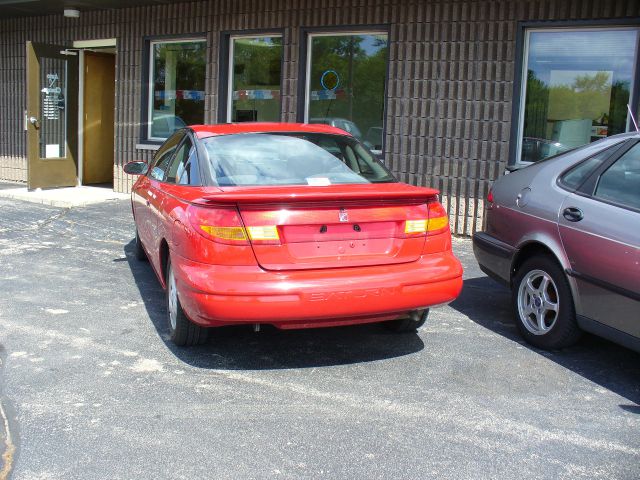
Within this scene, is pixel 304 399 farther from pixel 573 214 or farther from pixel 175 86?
pixel 175 86

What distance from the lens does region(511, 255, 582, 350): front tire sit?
4793 millimetres

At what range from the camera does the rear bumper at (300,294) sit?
4.21m

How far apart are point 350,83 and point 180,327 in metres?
6.41

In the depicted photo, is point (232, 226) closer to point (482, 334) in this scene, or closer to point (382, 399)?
point (382, 399)

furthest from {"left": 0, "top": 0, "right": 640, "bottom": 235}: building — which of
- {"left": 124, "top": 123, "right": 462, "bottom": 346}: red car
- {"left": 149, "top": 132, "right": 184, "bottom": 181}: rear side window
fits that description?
{"left": 124, "top": 123, "right": 462, "bottom": 346}: red car

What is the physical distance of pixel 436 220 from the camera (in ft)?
15.5

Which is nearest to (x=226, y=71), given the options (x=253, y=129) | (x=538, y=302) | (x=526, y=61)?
(x=526, y=61)

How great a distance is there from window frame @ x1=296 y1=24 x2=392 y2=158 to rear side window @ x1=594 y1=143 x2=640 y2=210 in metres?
5.35

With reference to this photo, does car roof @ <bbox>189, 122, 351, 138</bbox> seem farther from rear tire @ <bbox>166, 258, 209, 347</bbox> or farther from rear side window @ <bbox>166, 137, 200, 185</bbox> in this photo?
rear tire @ <bbox>166, 258, 209, 347</bbox>

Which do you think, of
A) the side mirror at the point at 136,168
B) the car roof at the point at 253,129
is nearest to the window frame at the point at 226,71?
the side mirror at the point at 136,168

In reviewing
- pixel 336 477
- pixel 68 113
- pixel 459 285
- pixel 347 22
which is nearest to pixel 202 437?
pixel 336 477

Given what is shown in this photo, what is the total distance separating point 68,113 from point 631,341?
11527 millimetres

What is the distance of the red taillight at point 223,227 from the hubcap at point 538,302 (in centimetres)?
208

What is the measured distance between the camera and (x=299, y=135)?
17.7 feet
